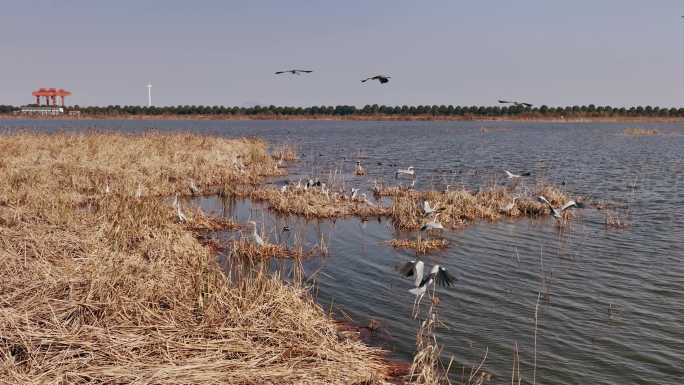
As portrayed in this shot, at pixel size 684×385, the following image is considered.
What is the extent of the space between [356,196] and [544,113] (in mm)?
121658

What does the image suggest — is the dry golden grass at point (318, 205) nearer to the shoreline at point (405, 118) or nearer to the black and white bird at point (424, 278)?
the black and white bird at point (424, 278)

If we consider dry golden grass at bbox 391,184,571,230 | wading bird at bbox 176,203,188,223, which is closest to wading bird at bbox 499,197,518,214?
dry golden grass at bbox 391,184,571,230

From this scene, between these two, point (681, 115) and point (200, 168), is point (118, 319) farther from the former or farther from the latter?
point (681, 115)

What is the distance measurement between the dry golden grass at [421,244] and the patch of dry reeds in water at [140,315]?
476 cm

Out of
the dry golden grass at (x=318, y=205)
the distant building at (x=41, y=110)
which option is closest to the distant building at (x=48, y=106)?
the distant building at (x=41, y=110)

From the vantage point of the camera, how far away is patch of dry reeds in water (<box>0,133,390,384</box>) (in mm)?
5098

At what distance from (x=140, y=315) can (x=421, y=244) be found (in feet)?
23.9

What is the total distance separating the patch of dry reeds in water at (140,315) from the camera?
5098 mm

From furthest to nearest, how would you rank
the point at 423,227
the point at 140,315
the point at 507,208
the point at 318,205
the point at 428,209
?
the point at 318,205, the point at 507,208, the point at 428,209, the point at 423,227, the point at 140,315

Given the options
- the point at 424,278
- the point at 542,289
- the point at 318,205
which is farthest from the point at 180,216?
the point at 542,289

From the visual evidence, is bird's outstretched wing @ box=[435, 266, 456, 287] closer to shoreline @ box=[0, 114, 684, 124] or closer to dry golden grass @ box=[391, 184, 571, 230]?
dry golden grass @ box=[391, 184, 571, 230]

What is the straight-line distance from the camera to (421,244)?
1195 centimetres

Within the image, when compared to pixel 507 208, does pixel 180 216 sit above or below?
above

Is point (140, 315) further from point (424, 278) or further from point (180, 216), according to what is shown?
point (180, 216)
